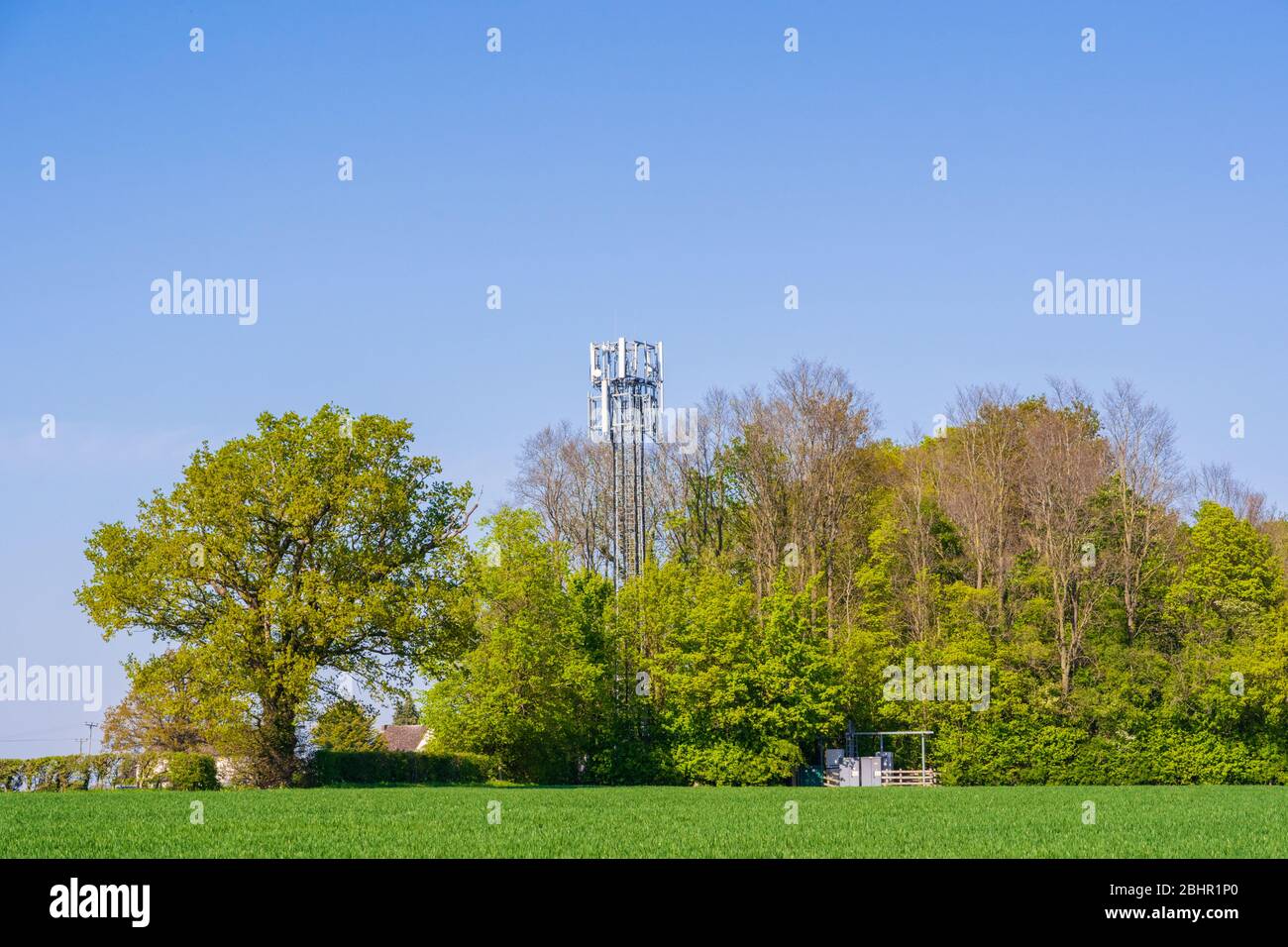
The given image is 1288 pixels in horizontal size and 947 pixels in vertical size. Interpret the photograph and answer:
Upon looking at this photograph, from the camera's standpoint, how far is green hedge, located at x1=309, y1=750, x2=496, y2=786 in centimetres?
4981

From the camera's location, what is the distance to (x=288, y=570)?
150 ft

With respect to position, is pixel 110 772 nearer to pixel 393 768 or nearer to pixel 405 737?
pixel 393 768

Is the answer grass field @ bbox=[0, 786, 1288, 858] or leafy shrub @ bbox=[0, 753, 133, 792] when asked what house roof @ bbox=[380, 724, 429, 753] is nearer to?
leafy shrub @ bbox=[0, 753, 133, 792]

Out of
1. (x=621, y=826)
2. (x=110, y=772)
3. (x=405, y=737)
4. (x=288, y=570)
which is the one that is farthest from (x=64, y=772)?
(x=405, y=737)

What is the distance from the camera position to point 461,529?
4762 cm

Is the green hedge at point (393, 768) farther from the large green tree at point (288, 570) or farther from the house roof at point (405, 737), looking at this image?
the house roof at point (405, 737)

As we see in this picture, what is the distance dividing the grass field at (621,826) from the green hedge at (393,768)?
360 inches

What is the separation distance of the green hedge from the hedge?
4.33 metres

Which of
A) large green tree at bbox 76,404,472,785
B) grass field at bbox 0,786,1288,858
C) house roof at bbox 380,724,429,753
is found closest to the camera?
grass field at bbox 0,786,1288,858

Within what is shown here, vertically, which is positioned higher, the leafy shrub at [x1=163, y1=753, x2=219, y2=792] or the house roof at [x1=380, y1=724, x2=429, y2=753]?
the leafy shrub at [x1=163, y1=753, x2=219, y2=792]

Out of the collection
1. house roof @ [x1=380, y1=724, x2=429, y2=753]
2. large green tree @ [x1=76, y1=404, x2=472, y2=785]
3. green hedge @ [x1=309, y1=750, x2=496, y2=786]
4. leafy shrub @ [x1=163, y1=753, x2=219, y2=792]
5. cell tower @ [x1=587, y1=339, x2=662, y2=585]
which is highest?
cell tower @ [x1=587, y1=339, x2=662, y2=585]

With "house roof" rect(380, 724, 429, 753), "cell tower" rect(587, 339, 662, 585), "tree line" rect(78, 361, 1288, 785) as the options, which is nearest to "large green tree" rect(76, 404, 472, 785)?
"tree line" rect(78, 361, 1288, 785)
